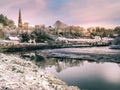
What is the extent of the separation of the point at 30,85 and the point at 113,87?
17590mm

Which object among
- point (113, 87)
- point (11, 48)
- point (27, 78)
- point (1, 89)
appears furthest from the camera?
point (11, 48)

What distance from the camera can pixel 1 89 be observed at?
17.5 metres

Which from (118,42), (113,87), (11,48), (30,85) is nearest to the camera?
(30,85)

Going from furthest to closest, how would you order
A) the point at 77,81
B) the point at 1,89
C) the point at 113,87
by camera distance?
1. the point at 77,81
2. the point at 113,87
3. the point at 1,89

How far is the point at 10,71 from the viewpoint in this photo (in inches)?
854

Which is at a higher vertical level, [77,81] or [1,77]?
[1,77]

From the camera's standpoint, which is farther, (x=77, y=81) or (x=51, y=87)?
(x=77, y=81)

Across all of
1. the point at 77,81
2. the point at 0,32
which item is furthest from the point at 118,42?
the point at 77,81

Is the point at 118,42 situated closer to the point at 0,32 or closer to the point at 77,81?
the point at 0,32

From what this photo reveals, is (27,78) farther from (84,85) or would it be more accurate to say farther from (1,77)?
(84,85)

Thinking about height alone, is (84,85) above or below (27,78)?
below

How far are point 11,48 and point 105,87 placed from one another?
89.0 m

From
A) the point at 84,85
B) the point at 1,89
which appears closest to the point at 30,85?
the point at 1,89

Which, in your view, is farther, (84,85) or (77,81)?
(77,81)
